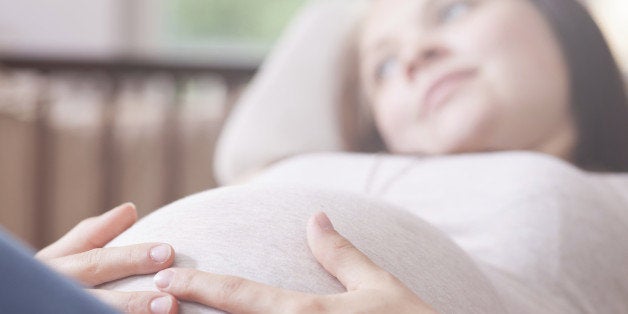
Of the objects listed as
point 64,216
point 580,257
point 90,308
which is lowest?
point 64,216

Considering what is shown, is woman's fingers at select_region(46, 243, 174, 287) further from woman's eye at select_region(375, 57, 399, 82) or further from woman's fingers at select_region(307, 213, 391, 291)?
woman's eye at select_region(375, 57, 399, 82)

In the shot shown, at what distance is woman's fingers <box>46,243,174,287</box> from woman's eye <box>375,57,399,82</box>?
26.7 inches

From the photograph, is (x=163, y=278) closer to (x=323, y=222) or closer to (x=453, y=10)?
(x=323, y=222)

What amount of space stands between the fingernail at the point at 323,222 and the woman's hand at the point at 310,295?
2 cm

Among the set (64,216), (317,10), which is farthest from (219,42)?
(317,10)

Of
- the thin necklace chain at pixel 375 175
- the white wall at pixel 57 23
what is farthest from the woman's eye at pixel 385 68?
the white wall at pixel 57 23

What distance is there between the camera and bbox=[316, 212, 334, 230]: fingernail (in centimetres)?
55

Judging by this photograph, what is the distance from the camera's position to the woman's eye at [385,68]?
116 cm

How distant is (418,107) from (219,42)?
277cm

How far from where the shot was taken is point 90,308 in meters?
0.35

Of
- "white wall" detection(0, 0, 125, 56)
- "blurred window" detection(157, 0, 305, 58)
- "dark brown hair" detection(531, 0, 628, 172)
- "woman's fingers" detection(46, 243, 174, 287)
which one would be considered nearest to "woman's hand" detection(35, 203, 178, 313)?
"woman's fingers" detection(46, 243, 174, 287)

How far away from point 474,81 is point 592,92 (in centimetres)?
15

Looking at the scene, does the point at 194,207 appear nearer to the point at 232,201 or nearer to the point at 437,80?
the point at 232,201

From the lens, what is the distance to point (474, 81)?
108cm
